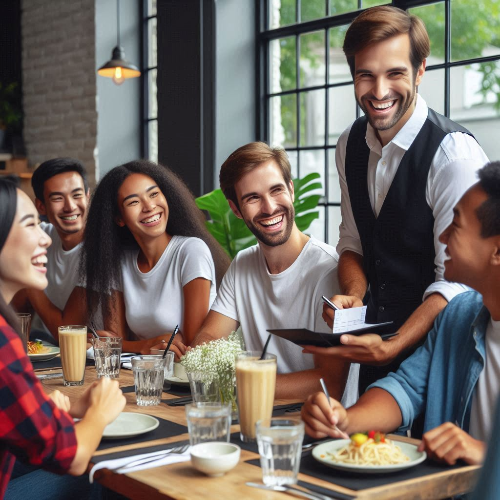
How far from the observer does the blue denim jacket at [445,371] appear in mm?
1757

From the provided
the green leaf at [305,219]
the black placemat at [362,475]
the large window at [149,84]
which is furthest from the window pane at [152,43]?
the black placemat at [362,475]

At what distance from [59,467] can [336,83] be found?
3923 millimetres

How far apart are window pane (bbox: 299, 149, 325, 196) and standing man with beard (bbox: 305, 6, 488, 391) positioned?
260cm

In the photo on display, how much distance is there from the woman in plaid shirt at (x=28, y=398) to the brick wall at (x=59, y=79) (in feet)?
16.2

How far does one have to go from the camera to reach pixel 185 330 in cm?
300

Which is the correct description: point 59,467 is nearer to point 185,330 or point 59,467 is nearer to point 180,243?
point 185,330

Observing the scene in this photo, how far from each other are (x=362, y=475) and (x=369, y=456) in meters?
0.04

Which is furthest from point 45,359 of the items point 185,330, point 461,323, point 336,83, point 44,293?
point 336,83

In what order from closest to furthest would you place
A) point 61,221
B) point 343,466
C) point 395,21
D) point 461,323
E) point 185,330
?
point 343,466
point 461,323
point 395,21
point 185,330
point 61,221

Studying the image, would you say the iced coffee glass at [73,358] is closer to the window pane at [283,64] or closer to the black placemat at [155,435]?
the black placemat at [155,435]

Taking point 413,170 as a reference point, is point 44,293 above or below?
below

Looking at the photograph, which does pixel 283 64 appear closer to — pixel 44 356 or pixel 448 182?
pixel 44 356

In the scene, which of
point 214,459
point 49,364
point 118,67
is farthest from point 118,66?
point 214,459

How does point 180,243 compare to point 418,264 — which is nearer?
point 418,264
